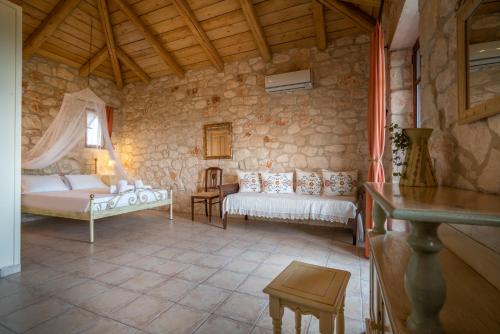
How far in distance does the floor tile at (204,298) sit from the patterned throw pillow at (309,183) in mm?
2345

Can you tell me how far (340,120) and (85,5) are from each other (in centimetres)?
461

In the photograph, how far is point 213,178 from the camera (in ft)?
15.7

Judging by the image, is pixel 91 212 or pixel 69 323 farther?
pixel 91 212

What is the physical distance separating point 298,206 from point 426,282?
294cm

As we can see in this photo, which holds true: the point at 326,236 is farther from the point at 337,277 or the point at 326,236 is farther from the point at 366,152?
the point at 337,277

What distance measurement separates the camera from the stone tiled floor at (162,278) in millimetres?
1519

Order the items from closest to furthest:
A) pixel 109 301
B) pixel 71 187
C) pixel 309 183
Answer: pixel 109 301 → pixel 309 183 → pixel 71 187

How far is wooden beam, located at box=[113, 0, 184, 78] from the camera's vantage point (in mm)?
3871

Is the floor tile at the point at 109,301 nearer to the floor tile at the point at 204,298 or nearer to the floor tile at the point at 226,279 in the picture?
the floor tile at the point at 204,298

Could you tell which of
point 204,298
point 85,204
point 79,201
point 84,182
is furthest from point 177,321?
point 84,182

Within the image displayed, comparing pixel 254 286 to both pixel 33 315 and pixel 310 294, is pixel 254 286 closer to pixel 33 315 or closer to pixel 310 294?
pixel 310 294

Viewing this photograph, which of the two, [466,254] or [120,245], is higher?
[466,254]

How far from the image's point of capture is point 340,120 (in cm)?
390

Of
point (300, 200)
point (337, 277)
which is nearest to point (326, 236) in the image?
point (300, 200)
